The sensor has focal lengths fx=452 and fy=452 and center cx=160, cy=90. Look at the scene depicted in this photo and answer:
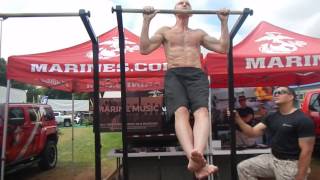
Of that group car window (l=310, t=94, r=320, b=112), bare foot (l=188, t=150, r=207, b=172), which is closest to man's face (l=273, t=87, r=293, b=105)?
bare foot (l=188, t=150, r=207, b=172)

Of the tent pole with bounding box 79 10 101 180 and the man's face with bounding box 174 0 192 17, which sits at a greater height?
the man's face with bounding box 174 0 192 17

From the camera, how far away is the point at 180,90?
14.3 ft

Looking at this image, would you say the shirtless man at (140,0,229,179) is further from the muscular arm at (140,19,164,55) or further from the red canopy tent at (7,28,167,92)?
the red canopy tent at (7,28,167,92)

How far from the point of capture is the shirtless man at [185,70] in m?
4.14

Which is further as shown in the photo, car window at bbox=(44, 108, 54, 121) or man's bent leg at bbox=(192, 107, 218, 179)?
car window at bbox=(44, 108, 54, 121)

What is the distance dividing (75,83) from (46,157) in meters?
2.02

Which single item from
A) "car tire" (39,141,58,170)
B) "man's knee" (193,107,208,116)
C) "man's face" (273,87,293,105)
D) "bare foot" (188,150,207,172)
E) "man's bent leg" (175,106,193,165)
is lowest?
"car tire" (39,141,58,170)

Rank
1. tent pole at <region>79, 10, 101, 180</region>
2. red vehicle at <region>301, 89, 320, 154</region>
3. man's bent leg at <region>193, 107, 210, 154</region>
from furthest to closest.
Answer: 1. red vehicle at <region>301, 89, 320, 154</region>
2. tent pole at <region>79, 10, 101, 180</region>
3. man's bent leg at <region>193, 107, 210, 154</region>

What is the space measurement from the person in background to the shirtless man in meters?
1.14

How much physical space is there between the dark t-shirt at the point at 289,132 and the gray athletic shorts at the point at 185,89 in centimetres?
135

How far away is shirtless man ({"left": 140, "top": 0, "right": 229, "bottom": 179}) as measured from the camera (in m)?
4.14

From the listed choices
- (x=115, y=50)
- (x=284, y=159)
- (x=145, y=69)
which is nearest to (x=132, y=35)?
(x=115, y=50)

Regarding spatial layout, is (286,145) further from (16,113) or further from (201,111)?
(16,113)

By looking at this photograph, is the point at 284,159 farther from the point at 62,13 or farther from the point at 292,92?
the point at 62,13
